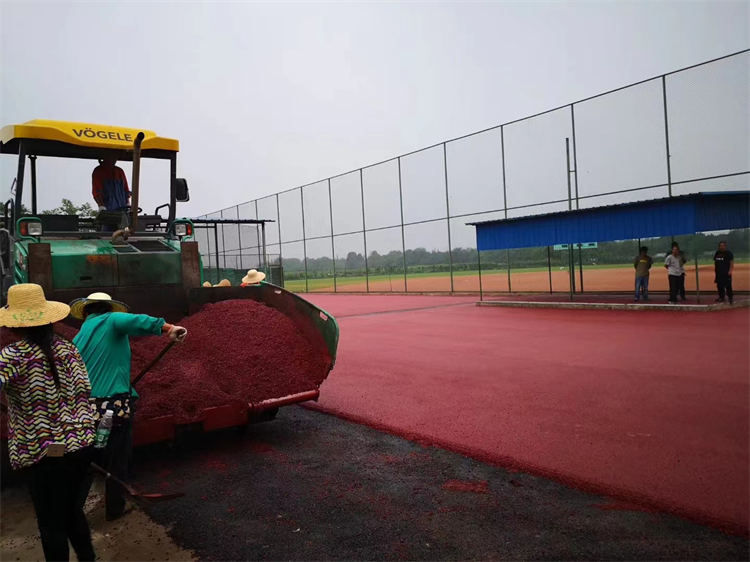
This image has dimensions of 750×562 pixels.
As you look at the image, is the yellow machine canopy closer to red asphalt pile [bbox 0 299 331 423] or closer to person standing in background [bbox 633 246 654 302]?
red asphalt pile [bbox 0 299 331 423]

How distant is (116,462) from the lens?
148 inches

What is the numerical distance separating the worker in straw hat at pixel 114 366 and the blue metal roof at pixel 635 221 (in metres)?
13.1

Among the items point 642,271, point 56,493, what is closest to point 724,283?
point 642,271

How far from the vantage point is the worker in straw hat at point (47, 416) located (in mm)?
2674

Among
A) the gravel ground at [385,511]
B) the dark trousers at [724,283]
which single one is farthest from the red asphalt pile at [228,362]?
the dark trousers at [724,283]

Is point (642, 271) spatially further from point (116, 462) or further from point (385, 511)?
point (116, 462)

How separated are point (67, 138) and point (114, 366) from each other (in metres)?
3.44

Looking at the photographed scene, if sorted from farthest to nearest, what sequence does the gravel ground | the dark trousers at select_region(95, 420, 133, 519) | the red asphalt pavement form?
the red asphalt pavement < the dark trousers at select_region(95, 420, 133, 519) < the gravel ground

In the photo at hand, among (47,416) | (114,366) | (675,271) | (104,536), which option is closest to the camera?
(47,416)

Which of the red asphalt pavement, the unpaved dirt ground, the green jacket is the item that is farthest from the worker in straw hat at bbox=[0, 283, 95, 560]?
the red asphalt pavement

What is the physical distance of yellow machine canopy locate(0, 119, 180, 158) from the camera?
578 centimetres

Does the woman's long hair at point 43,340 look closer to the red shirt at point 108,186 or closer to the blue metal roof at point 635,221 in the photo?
the red shirt at point 108,186

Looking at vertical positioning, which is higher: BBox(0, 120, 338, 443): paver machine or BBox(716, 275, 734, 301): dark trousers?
BBox(0, 120, 338, 443): paver machine

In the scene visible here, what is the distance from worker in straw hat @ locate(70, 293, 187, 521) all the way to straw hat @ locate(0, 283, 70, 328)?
0.70m
